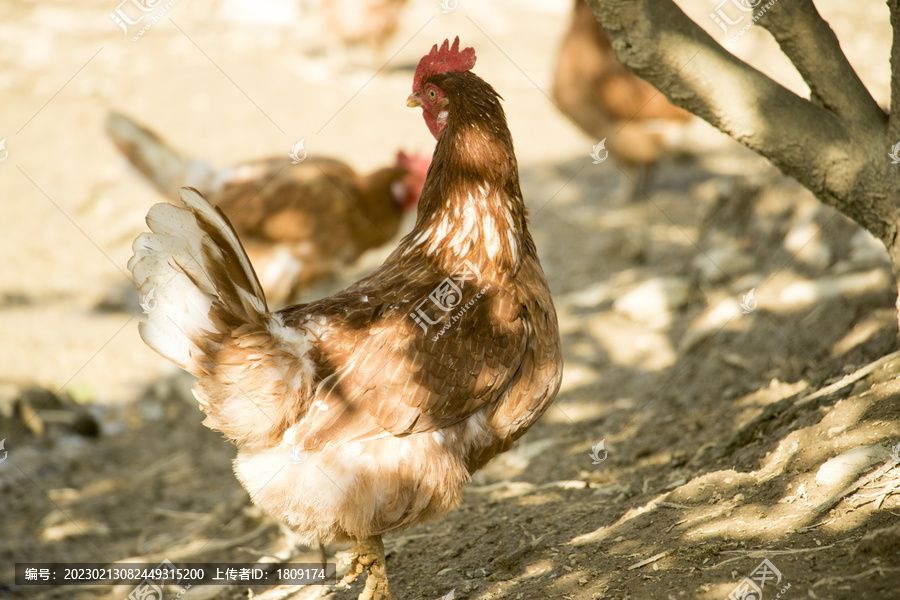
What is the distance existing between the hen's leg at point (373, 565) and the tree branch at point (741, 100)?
6.13 feet

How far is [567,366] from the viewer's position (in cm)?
423

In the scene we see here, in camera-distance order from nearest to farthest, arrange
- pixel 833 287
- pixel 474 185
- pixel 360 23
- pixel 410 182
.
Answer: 1. pixel 474 185
2. pixel 833 287
3. pixel 410 182
4. pixel 360 23

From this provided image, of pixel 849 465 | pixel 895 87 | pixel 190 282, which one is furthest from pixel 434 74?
pixel 849 465

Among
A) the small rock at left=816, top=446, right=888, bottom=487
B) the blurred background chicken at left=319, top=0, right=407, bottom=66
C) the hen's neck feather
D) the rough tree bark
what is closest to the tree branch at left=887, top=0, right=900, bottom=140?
the rough tree bark

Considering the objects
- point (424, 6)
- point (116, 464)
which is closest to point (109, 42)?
point (424, 6)

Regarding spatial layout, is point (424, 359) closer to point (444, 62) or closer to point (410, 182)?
point (444, 62)

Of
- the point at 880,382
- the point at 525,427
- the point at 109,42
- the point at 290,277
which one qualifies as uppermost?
the point at 109,42

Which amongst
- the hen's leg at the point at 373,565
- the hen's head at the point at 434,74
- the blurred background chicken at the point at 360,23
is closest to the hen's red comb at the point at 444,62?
the hen's head at the point at 434,74

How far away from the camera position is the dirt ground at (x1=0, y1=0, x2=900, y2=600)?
2.12 meters

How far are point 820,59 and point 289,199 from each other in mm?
3422

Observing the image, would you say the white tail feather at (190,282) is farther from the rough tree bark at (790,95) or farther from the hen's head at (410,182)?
the hen's head at (410,182)

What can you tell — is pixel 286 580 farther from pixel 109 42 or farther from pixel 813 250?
pixel 109 42

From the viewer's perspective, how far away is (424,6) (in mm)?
10523

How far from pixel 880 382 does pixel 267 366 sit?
2.02 meters
